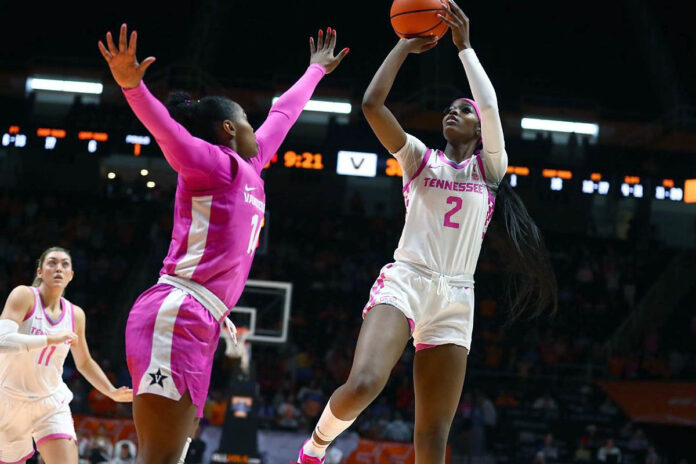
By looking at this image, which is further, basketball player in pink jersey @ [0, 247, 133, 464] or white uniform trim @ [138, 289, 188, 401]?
basketball player in pink jersey @ [0, 247, 133, 464]

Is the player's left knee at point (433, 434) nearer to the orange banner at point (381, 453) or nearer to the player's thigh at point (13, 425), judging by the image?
the player's thigh at point (13, 425)

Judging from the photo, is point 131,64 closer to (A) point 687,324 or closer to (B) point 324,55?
(B) point 324,55

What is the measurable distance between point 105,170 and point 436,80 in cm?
818

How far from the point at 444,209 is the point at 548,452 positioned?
10.5m

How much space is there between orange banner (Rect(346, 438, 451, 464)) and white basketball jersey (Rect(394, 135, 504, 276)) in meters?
8.16

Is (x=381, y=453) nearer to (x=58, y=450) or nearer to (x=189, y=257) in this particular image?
(x=58, y=450)

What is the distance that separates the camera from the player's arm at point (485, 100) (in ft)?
15.4

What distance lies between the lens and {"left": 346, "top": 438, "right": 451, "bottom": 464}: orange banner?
41.0ft

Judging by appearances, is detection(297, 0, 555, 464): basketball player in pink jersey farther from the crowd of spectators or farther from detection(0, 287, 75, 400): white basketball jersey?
the crowd of spectators

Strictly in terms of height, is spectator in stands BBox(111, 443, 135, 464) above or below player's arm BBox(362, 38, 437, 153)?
below

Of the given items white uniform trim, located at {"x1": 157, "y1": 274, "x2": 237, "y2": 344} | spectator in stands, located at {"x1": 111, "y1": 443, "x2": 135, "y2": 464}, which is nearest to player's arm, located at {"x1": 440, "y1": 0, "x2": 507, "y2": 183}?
white uniform trim, located at {"x1": 157, "y1": 274, "x2": 237, "y2": 344}

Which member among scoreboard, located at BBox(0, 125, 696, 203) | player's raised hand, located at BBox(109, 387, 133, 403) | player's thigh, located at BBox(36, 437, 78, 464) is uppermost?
scoreboard, located at BBox(0, 125, 696, 203)

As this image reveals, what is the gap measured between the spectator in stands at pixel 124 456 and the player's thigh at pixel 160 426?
9.03 metres

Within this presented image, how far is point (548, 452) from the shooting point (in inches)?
560
